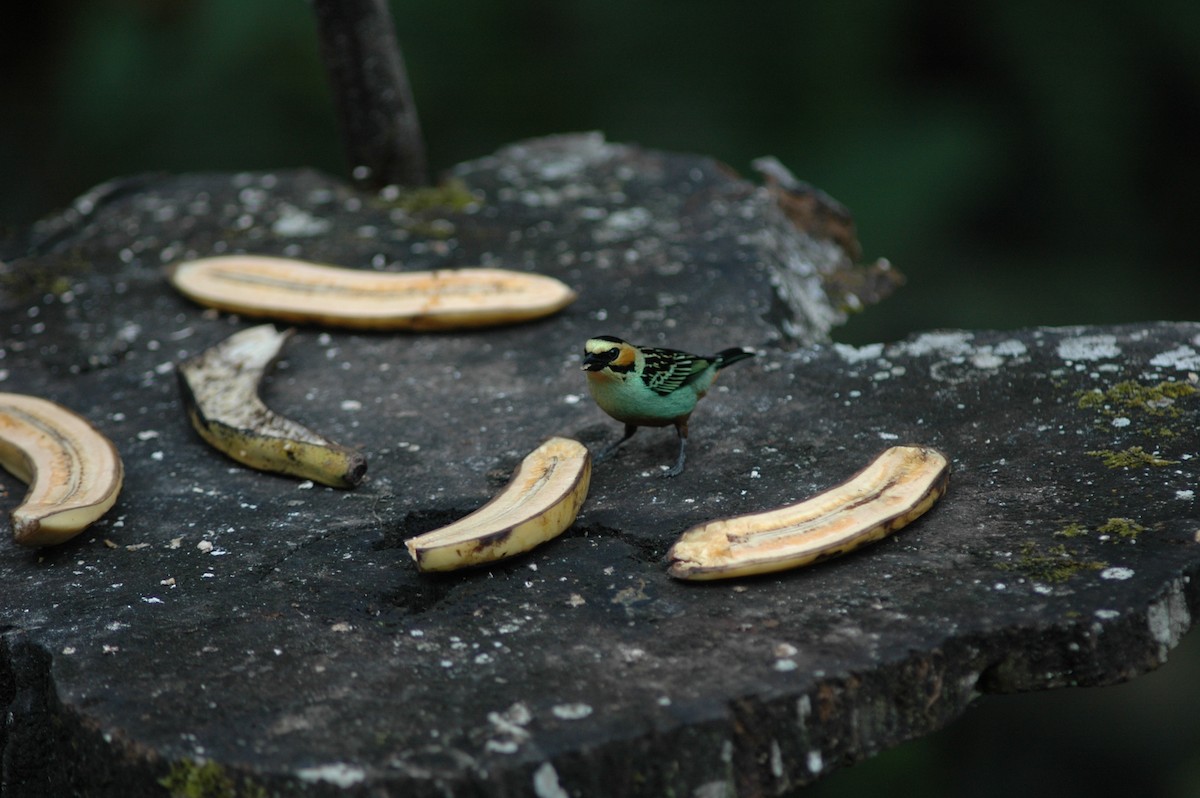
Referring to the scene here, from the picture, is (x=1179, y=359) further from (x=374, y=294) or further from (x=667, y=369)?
(x=374, y=294)

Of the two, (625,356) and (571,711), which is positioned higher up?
(625,356)

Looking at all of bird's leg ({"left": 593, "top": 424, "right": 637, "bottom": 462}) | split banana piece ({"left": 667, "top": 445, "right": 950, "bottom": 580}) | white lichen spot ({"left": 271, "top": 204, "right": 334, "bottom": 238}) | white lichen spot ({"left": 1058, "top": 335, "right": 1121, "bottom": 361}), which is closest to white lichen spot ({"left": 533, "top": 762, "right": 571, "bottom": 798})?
split banana piece ({"left": 667, "top": 445, "right": 950, "bottom": 580})

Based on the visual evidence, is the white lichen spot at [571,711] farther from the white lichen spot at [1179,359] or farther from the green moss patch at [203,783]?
the white lichen spot at [1179,359]

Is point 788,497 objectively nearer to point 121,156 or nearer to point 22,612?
point 22,612

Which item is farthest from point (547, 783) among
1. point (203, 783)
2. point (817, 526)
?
point (817, 526)

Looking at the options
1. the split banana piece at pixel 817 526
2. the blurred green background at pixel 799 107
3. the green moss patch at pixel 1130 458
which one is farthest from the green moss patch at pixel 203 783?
the blurred green background at pixel 799 107

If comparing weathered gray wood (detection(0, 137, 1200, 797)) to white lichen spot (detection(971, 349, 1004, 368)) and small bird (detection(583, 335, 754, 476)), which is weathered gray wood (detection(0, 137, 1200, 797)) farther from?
small bird (detection(583, 335, 754, 476))
